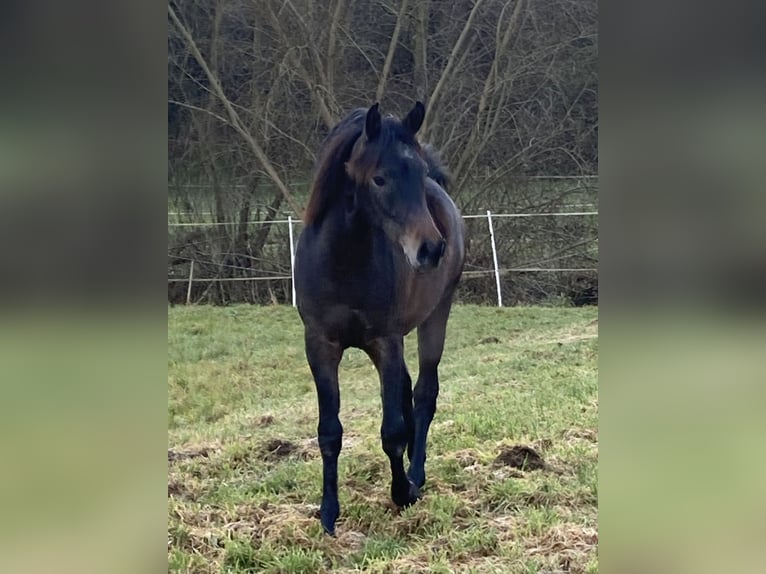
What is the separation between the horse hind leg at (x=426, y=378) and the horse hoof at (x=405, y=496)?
10 centimetres

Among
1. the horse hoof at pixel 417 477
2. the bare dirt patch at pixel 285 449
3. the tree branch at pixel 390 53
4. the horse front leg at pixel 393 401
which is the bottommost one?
the horse hoof at pixel 417 477

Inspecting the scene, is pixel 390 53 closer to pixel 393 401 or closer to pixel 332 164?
pixel 332 164

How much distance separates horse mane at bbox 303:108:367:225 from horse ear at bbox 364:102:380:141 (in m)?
0.08

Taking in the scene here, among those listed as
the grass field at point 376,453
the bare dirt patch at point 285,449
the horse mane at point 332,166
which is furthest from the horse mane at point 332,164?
the bare dirt patch at point 285,449

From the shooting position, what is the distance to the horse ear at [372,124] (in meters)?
2.32

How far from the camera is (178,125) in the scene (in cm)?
285

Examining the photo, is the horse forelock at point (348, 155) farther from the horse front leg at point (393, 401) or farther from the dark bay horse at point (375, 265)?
the horse front leg at point (393, 401)

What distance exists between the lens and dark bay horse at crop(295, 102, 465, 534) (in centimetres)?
234

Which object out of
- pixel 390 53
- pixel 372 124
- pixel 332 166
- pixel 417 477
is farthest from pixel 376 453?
pixel 390 53

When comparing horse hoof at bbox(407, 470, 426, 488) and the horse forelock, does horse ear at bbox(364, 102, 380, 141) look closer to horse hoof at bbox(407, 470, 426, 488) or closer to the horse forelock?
the horse forelock

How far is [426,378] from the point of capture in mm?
2814
